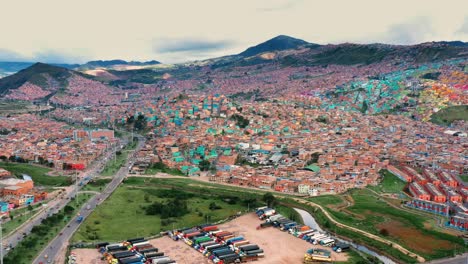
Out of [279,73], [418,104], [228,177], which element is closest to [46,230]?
[228,177]

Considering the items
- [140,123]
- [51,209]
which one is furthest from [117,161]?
[140,123]

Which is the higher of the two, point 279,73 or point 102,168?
point 279,73

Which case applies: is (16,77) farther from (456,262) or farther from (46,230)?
(456,262)

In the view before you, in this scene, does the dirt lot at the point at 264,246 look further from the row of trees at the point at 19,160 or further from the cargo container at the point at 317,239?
the row of trees at the point at 19,160

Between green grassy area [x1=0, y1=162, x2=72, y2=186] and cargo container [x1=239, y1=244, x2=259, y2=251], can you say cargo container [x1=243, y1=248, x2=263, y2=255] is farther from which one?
green grassy area [x1=0, y1=162, x2=72, y2=186]

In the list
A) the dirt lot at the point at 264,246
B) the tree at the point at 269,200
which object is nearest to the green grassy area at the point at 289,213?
the tree at the point at 269,200

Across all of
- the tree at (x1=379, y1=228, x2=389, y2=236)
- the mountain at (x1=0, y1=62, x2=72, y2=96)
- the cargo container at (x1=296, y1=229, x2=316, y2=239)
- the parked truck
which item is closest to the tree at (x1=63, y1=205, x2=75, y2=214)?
the parked truck
